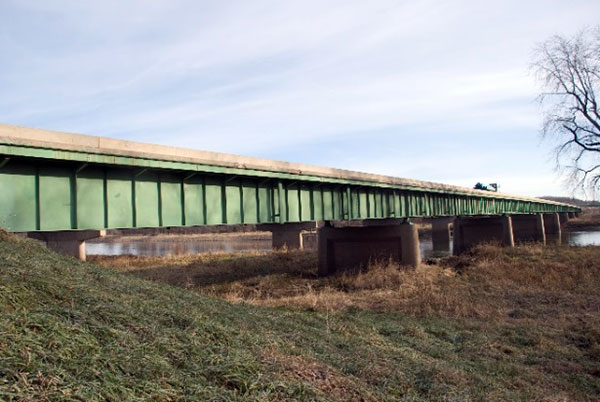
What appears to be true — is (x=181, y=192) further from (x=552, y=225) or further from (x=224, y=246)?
(x=552, y=225)

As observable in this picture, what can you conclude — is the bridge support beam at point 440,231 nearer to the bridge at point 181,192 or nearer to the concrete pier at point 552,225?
the concrete pier at point 552,225

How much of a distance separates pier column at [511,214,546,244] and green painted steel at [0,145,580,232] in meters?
40.9

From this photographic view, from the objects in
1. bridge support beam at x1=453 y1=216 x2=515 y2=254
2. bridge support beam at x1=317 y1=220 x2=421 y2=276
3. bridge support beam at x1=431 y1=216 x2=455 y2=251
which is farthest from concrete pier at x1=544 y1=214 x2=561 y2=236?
bridge support beam at x1=317 y1=220 x2=421 y2=276

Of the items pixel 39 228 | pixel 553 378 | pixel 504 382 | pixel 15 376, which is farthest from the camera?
pixel 39 228

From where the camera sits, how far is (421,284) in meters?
Answer: 17.4

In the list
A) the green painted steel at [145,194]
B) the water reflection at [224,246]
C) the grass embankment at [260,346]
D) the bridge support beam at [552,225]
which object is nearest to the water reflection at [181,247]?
the water reflection at [224,246]

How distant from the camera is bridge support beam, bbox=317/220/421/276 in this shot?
2345 centimetres

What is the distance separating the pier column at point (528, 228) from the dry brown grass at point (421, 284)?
86.9 ft

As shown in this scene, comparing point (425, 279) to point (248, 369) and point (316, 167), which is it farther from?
point (248, 369)

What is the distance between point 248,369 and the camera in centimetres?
497

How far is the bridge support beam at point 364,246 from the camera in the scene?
23.5m

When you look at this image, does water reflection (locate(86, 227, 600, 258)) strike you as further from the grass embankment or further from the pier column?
the grass embankment

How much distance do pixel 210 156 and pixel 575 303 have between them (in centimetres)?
1127

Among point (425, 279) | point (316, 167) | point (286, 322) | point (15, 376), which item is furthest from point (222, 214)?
point (15, 376)
